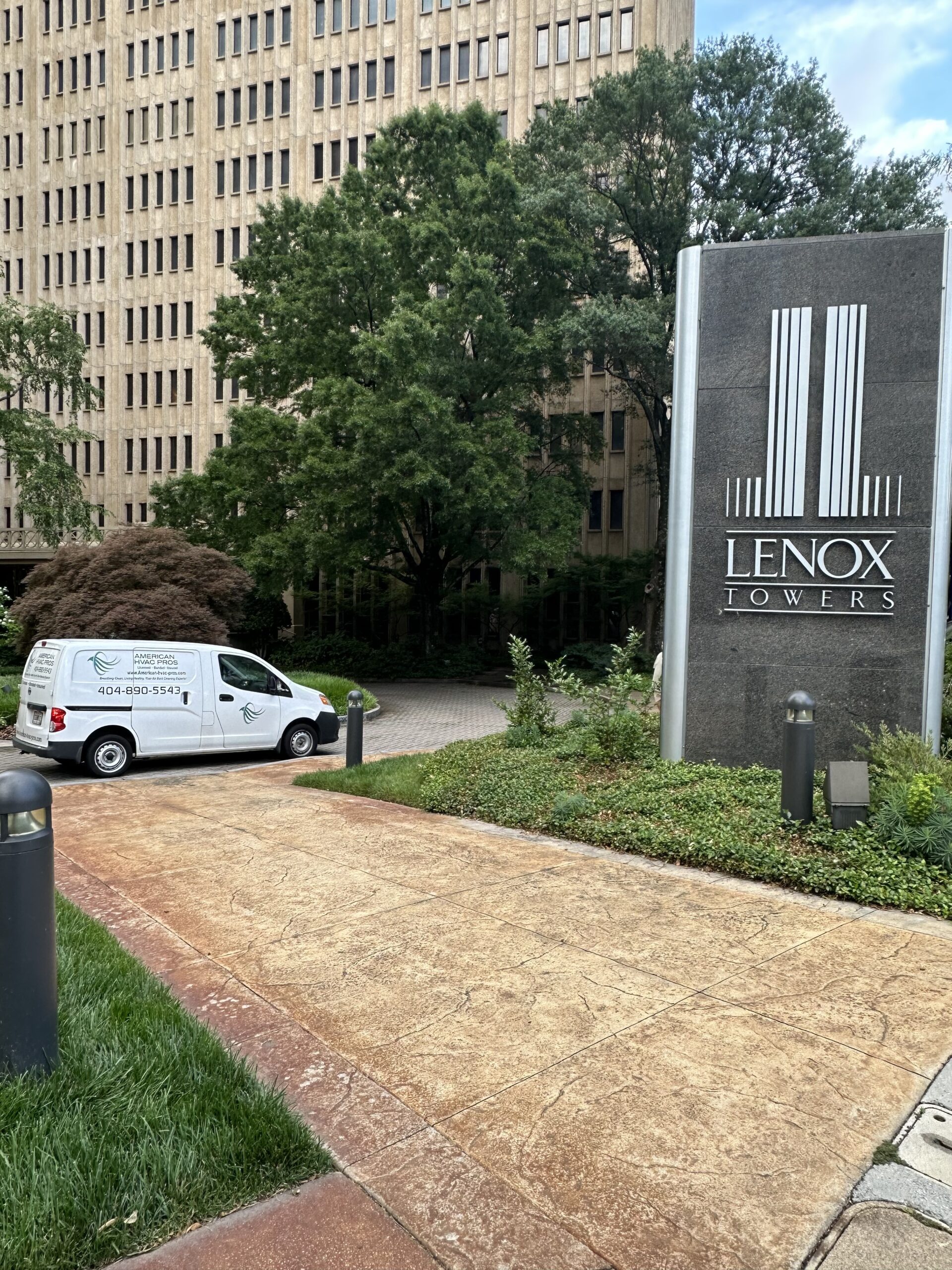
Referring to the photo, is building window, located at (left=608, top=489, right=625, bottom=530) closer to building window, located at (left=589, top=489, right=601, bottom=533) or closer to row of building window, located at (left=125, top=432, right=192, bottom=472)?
building window, located at (left=589, top=489, right=601, bottom=533)

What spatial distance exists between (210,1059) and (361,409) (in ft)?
71.6

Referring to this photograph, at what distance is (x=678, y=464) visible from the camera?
31.5ft

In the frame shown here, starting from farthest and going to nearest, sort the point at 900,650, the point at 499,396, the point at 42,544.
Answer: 1. the point at 42,544
2. the point at 499,396
3. the point at 900,650

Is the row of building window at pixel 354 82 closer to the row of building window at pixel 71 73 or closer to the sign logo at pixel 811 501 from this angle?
the row of building window at pixel 71 73

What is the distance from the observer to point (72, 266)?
47.1 metres

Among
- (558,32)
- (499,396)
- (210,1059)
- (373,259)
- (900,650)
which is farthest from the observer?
(558,32)

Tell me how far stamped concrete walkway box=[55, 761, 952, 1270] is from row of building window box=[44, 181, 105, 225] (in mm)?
48254

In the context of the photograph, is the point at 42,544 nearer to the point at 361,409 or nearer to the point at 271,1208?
the point at 361,409

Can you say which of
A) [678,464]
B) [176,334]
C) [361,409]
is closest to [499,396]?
[361,409]

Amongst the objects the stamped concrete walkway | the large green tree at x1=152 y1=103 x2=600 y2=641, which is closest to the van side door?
the stamped concrete walkway

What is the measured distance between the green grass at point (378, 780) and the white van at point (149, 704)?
2.12m

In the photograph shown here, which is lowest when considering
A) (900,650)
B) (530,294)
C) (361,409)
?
(900,650)

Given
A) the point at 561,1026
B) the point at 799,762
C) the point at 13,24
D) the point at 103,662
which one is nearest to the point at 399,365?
the point at 103,662

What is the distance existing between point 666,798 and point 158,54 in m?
50.3
